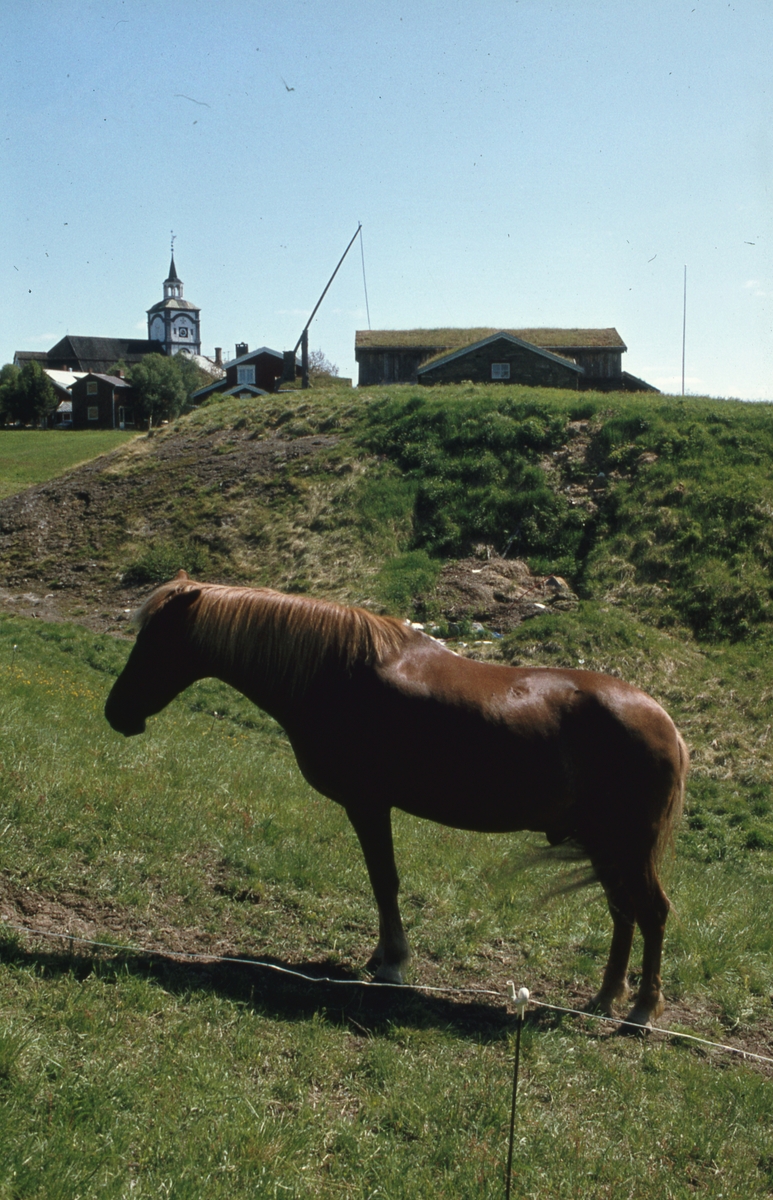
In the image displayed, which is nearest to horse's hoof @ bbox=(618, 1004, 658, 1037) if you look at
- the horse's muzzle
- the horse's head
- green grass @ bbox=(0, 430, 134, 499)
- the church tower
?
the horse's head

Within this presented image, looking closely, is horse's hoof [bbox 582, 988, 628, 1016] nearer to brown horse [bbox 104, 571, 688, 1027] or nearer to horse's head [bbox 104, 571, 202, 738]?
brown horse [bbox 104, 571, 688, 1027]

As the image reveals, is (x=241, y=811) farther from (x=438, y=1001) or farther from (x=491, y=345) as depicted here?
(x=491, y=345)

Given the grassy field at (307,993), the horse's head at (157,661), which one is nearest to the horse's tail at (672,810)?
the grassy field at (307,993)

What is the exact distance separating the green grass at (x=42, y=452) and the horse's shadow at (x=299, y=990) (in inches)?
1246

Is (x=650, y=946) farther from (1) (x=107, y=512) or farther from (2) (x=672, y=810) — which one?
(1) (x=107, y=512)

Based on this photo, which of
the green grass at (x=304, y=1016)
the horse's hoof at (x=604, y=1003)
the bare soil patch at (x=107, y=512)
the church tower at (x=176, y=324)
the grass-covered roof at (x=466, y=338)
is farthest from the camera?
the church tower at (x=176, y=324)

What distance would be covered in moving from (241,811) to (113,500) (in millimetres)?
18792

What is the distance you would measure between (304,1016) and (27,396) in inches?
3146

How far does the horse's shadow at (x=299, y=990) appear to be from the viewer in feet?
15.6

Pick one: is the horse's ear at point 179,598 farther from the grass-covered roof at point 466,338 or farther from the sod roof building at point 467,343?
the grass-covered roof at point 466,338

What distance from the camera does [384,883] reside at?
5.36 metres

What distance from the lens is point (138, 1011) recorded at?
175 inches

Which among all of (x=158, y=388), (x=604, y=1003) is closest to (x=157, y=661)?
(x=604, y=1003)

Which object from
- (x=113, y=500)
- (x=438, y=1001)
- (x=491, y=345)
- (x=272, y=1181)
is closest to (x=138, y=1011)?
(x=272, y=1181)
